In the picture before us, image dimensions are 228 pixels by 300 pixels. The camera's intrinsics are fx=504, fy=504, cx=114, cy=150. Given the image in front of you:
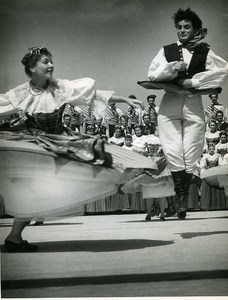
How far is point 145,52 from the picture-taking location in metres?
4.16

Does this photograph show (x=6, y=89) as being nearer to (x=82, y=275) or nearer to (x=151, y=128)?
(x=151, y=128)

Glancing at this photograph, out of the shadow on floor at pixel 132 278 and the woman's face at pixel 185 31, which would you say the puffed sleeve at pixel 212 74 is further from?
the shadow on floor at pixel 132 278

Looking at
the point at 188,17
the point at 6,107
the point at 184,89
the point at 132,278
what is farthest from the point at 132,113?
the point at 132,278

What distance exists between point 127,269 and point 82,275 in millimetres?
359

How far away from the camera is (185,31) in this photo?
13.6 ft

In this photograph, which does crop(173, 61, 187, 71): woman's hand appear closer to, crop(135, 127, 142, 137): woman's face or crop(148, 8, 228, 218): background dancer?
crop(148, 8, 228, 218): background dancer

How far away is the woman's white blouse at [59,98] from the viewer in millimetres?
4184

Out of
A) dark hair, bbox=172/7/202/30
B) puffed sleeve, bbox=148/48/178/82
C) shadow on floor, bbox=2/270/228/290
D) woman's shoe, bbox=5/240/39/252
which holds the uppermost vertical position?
dark hair, bbox=172/7/202/30

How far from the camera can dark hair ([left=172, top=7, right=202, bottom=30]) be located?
4.13m

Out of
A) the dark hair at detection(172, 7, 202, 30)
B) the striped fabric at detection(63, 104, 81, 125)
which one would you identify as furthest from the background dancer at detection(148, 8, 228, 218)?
the striped fabric at detection(63, 104, 81, 125)

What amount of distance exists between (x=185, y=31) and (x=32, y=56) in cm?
128

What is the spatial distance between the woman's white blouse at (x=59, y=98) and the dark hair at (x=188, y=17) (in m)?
0.82

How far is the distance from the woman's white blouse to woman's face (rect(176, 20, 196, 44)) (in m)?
0.73

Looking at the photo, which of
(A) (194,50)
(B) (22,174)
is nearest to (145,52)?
(A) (194,50)
